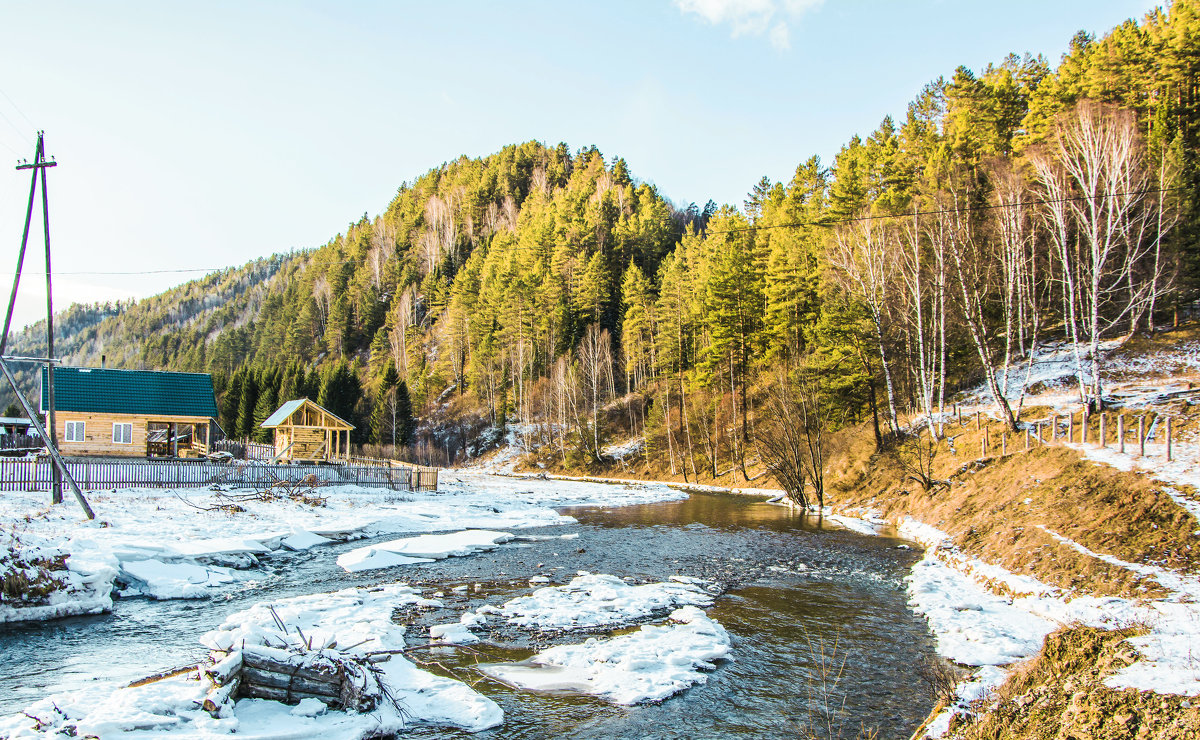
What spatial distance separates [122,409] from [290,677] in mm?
39193

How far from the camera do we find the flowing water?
7.14m

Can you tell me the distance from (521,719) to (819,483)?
2358 centimetres

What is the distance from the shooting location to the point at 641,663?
8688mm

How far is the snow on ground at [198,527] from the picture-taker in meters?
12.4

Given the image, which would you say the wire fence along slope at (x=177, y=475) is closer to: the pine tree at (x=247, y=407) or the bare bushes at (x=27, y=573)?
the bare bushes at (x=27, y=573)

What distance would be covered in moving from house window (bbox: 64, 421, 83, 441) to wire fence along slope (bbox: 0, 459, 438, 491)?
1435cm

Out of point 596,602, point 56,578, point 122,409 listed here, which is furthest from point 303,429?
point 596,602

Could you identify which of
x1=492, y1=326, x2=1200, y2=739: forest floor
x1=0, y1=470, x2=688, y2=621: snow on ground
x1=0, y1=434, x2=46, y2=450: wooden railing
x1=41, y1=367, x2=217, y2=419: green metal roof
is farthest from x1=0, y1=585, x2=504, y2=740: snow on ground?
x1=0, y1=434, x2=46, y2=450: wooden railing

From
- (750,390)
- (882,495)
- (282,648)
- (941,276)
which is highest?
(941,276)

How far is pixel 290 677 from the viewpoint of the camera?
6.45m

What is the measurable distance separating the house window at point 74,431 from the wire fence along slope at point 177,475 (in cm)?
1435

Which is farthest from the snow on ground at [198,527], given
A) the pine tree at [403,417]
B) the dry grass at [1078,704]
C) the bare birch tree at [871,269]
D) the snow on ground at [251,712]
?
the pine tree at [403,417]

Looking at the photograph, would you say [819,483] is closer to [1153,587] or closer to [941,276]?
[941,276]

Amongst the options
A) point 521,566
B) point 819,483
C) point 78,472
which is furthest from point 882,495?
point 78,472
